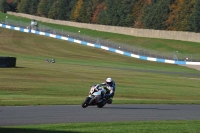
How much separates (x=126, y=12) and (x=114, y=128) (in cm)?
12224

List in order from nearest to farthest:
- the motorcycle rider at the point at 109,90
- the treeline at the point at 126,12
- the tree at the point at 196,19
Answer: the motorcycle rider at the point at 109,90 < the tree at the point at 196,19 < the treeline at the point at 126,12

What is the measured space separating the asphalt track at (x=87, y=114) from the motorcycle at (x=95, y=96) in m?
0.26

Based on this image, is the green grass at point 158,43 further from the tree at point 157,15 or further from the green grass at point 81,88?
the tree at point 157,15

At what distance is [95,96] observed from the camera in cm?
2369

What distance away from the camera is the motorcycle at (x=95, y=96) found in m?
23.7

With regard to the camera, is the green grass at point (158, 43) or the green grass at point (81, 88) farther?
the green grass at point (158, 43)

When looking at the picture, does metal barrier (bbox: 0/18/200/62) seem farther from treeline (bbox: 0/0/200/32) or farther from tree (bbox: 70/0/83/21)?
tree (bbox: 70/0/83/21)

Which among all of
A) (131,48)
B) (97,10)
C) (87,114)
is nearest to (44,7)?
(97,10)

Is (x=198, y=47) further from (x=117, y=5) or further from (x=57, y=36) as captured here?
(x=117, y=5)

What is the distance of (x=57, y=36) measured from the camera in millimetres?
116062

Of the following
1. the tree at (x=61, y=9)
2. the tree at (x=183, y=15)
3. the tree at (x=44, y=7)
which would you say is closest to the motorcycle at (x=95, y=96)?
the tree at (x=183, y=15)

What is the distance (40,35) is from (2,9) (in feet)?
205

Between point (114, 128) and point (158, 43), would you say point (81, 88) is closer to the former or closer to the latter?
point (114, 128)

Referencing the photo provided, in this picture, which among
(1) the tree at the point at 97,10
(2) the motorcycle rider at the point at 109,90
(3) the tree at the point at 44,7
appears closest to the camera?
(2) the motorcycle rider at the point at 109,90
